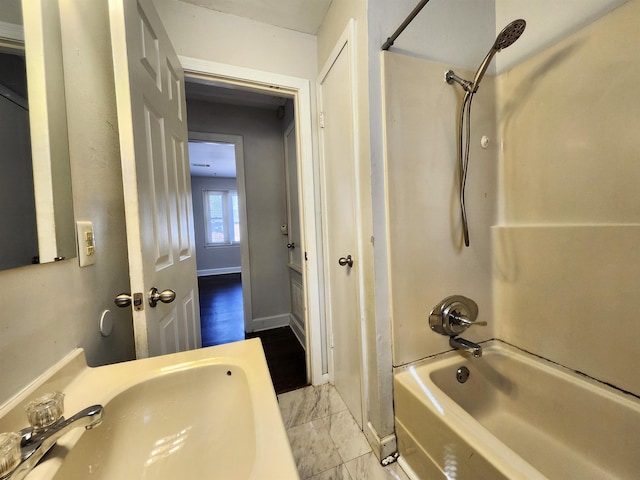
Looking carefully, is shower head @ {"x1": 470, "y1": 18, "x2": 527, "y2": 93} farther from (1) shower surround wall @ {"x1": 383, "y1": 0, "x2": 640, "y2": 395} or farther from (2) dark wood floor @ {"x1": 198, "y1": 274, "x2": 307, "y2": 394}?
(2) dark wood floor @ {"x1": 198, "y1": 274, "x2": 307, "y2": 394}

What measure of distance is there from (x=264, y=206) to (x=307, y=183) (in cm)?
113

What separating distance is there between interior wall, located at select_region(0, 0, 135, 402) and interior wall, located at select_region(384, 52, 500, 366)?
1.11 m

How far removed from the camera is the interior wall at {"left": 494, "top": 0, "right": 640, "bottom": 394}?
87 cm

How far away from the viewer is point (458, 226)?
1.21 metres

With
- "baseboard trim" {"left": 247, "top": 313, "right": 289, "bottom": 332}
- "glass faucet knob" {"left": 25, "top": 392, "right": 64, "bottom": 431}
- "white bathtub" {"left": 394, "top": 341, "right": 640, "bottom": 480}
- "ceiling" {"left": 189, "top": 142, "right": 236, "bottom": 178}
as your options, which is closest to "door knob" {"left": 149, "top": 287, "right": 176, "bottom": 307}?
"glass faucet knob" {"left": 25, "top": 392, "right": 64, "bottom": 431}

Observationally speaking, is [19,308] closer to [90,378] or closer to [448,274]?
[90,378]

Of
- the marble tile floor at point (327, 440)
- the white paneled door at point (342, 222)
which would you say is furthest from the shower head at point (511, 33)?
the marble tile floor at point (327, 440)

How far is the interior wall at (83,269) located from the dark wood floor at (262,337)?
3.67 feet

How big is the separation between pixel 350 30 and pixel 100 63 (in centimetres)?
103

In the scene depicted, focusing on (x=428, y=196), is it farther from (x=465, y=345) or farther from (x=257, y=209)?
(x=257, y=209)

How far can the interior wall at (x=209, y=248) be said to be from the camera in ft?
18.8

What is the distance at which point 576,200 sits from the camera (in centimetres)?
100

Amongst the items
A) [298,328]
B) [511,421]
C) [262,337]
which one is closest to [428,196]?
[511,421]

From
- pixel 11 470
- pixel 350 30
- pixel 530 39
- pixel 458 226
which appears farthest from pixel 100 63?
pixel 530 39
